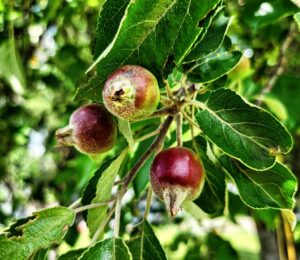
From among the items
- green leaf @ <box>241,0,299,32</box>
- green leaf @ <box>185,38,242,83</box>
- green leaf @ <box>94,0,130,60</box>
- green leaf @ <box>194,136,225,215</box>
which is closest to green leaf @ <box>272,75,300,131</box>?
green leaf @ <box>241,0,299,32</box>

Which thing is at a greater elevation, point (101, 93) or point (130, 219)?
point (101, 93)

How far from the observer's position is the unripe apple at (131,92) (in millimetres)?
810

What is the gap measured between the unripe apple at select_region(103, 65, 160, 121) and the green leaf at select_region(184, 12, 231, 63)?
4.7 inches

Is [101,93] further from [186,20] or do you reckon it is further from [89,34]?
[89,34]

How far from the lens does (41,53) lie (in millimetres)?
2918

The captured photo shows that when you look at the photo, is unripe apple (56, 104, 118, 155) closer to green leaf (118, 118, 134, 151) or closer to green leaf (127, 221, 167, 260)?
green leaf (118, 118, 134, 151)

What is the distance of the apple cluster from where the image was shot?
82 centimetres

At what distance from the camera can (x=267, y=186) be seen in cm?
110

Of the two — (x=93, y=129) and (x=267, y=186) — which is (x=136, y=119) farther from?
(x=267, y=186)

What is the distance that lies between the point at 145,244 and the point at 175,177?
9.7 inches

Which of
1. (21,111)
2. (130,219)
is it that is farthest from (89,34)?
(130,219)

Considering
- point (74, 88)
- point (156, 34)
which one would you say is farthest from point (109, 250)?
point (74, 88)

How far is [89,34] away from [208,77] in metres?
2.09

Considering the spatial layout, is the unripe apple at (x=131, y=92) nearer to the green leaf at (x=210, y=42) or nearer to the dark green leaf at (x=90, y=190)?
the green leaf at (x=210, y=42)
